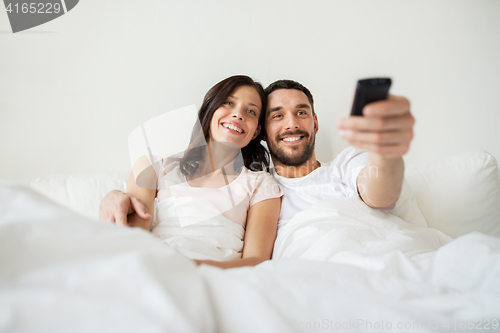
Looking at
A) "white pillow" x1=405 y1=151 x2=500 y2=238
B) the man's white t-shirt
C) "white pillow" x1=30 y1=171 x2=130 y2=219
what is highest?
"white pillow" x1=30 y1=171 x2=130 y2=219

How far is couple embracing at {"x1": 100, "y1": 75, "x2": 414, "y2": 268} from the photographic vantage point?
2.86ft

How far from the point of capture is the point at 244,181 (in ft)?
3.79

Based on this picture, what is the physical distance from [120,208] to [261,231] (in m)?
0.46

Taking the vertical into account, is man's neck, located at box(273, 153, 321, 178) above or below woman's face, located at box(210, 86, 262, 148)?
below

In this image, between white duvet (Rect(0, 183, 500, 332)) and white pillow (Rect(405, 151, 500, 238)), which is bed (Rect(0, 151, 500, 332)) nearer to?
white duvet (Rect(0, 183, 500, 332))

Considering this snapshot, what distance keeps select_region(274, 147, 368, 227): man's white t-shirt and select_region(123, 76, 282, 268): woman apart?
5 cm

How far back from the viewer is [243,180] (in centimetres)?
116

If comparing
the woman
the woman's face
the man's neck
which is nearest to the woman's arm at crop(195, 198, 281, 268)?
the woman

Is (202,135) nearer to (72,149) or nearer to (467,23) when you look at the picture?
(72,149)

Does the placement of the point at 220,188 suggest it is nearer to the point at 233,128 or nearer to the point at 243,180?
the point at 243,180

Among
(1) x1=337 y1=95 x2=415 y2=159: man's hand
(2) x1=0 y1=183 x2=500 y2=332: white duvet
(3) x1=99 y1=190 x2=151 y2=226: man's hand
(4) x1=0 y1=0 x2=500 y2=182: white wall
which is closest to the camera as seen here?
(2) x1=0 y1=183 x2=500 y2=332: white duvet

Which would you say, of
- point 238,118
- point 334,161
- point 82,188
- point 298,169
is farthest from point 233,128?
point 82,188

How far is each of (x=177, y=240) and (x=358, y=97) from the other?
66cm

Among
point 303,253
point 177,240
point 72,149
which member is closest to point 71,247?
point 177,240
